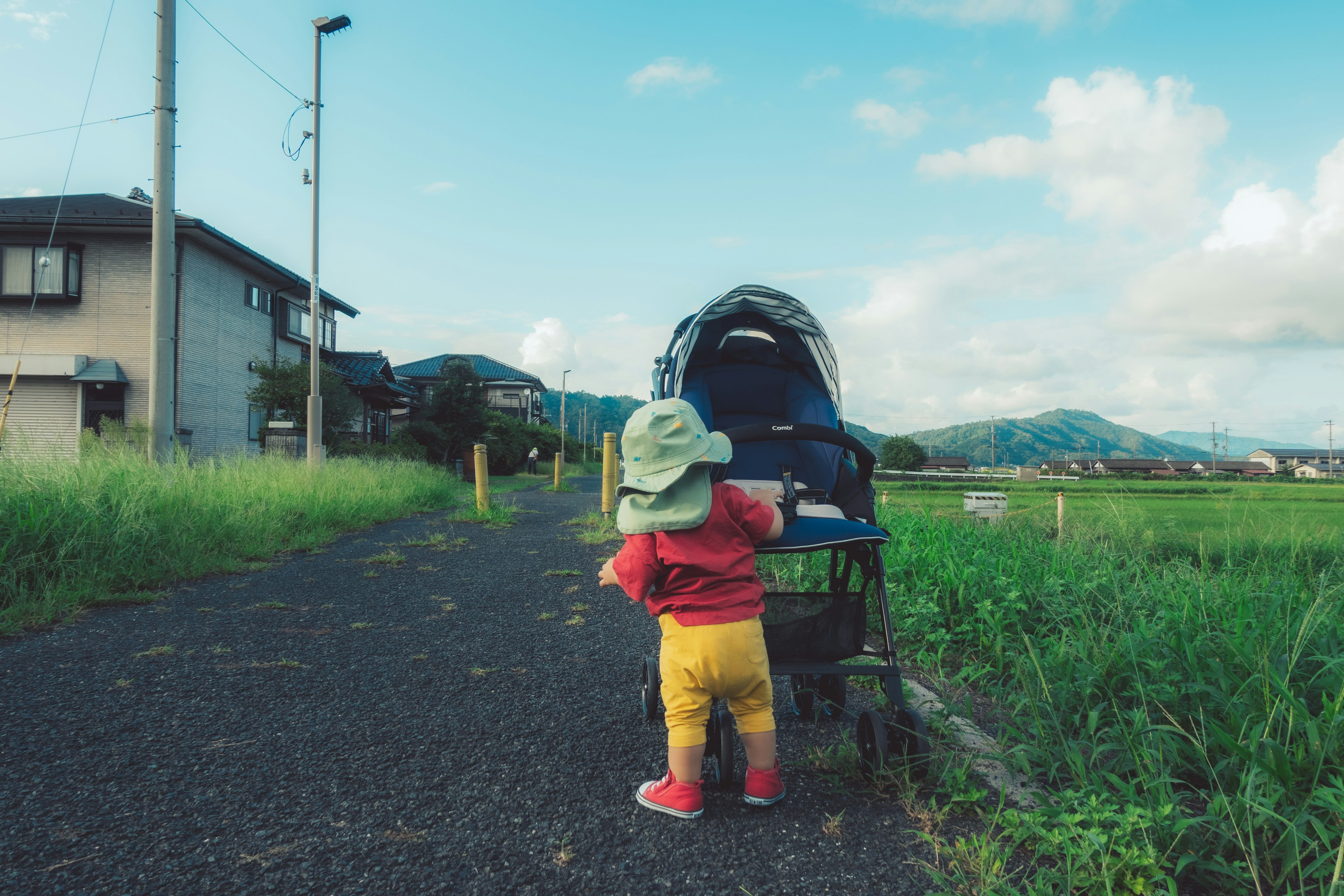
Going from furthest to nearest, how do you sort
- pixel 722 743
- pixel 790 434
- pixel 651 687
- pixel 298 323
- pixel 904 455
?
1. pixel 904 455
2. pixel 298 323
3. pixel 651 687
4. pixel 790 434
5. pixel 722 743

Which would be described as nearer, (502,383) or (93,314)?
(93,314)

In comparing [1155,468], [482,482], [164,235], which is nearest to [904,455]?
[1155,468]

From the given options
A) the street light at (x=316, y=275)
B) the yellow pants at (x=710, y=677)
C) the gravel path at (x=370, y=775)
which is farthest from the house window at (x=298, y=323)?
the yellow pants at (x=710, y=677)

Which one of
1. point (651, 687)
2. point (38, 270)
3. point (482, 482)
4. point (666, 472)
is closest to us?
point (666, 472)

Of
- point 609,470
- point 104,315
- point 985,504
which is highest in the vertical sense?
point 104,315

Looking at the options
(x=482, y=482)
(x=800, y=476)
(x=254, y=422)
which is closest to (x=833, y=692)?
(x=800, y=476)

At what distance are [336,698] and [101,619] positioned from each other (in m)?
2.32

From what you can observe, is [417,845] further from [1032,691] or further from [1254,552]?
[1254,552]

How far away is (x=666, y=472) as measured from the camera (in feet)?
6.71

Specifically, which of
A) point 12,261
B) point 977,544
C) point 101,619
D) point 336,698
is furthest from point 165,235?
point 12,261

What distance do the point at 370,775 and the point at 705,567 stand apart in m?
1.39

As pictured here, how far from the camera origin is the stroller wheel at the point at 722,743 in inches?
84.0

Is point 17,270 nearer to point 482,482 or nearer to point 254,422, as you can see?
point 254,422

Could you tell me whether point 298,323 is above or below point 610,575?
above
